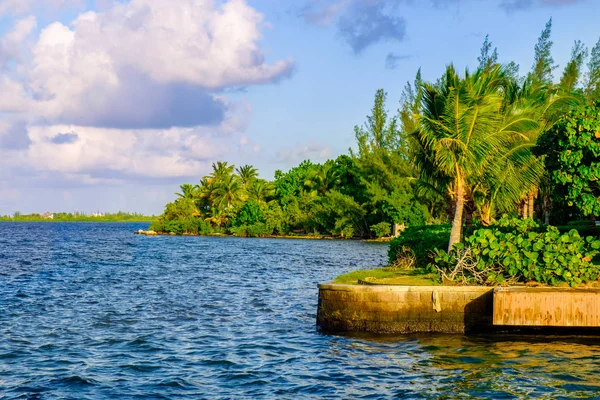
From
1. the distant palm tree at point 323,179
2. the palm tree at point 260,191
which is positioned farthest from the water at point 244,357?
the palm tree at point 260,191

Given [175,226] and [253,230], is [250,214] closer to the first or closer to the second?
[253,230]

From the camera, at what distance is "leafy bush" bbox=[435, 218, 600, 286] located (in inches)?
679

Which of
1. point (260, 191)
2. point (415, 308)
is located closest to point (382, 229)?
point (260, 191)

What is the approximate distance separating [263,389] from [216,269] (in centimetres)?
2807

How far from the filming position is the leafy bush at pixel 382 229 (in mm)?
84812

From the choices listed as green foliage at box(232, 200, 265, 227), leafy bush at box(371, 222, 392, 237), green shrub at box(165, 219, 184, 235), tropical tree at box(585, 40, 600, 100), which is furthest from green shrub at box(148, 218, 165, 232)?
tropical tree at box(585, 40, 600, 100)

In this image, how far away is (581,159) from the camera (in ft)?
60.5

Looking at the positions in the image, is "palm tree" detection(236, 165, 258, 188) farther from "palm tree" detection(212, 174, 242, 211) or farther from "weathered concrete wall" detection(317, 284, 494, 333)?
"weathered concrete wall" detection(317, 284, 494, 333)

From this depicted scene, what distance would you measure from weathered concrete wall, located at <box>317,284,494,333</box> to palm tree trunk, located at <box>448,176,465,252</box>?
4368 mm

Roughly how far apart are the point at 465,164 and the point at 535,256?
208 inches

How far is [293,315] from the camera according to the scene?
71.2 feet

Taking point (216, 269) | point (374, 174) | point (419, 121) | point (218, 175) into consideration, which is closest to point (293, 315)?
point (419, 121)

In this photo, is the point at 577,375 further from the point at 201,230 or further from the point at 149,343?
the point at 201,230

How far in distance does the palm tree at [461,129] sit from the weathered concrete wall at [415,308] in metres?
4.45
